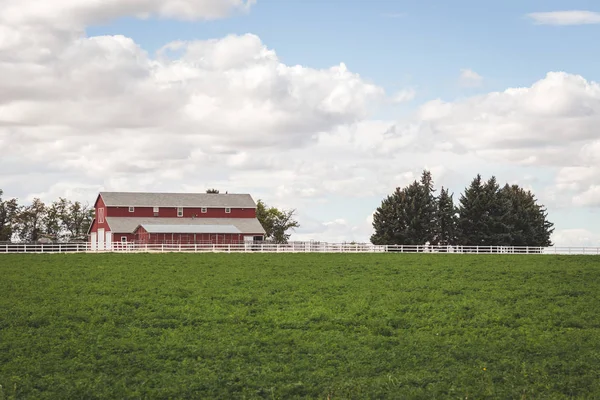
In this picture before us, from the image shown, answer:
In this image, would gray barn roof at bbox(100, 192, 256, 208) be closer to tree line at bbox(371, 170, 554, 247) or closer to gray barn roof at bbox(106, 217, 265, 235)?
gray barn roof at bbox(106, 217, 265, 235)

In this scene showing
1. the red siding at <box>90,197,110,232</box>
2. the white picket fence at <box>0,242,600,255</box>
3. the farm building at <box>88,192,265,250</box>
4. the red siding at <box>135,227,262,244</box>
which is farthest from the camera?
the red siding at <box>90,197,110,232</box>

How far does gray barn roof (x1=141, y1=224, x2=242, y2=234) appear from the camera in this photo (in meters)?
77.1

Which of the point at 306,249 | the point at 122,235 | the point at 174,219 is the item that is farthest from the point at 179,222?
the point at 306,249

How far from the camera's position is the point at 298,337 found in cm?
2052

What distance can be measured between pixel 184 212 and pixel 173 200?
1957 millimetres

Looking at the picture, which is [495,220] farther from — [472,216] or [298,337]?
[298,337]

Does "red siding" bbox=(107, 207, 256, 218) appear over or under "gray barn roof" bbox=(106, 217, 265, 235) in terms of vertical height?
over

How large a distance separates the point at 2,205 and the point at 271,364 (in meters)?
90.4

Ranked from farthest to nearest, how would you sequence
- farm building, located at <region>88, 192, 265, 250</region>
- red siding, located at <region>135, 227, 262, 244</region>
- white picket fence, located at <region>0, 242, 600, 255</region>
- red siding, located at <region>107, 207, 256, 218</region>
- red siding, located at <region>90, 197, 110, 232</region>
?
1. red siding, located at <region>107, 207, 256, 218</region>
2. red siding, located at <region>90, 197, 110, 232</region>
3. farm building, located at <region>88, 192, 265, 250</region>
4. red siding, located at <region>135, 227, 262, 244</region>
5. white picket fence, located at <region>0, 242, 600, 255</region>

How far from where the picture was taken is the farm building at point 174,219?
3083 inches

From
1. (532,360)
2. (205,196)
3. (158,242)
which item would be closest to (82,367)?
(532,360)

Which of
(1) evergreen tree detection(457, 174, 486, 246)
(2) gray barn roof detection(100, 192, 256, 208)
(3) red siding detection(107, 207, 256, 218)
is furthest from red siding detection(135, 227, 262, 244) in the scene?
(1) evergreen tree detection(457, 174, 486, 246)

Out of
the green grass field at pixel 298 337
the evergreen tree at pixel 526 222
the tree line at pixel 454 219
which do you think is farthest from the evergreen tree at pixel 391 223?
the green grass field at pixel 298 337

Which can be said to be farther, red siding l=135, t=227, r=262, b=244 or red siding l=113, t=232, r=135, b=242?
red siding l=113, t=232, r=135, b=242
